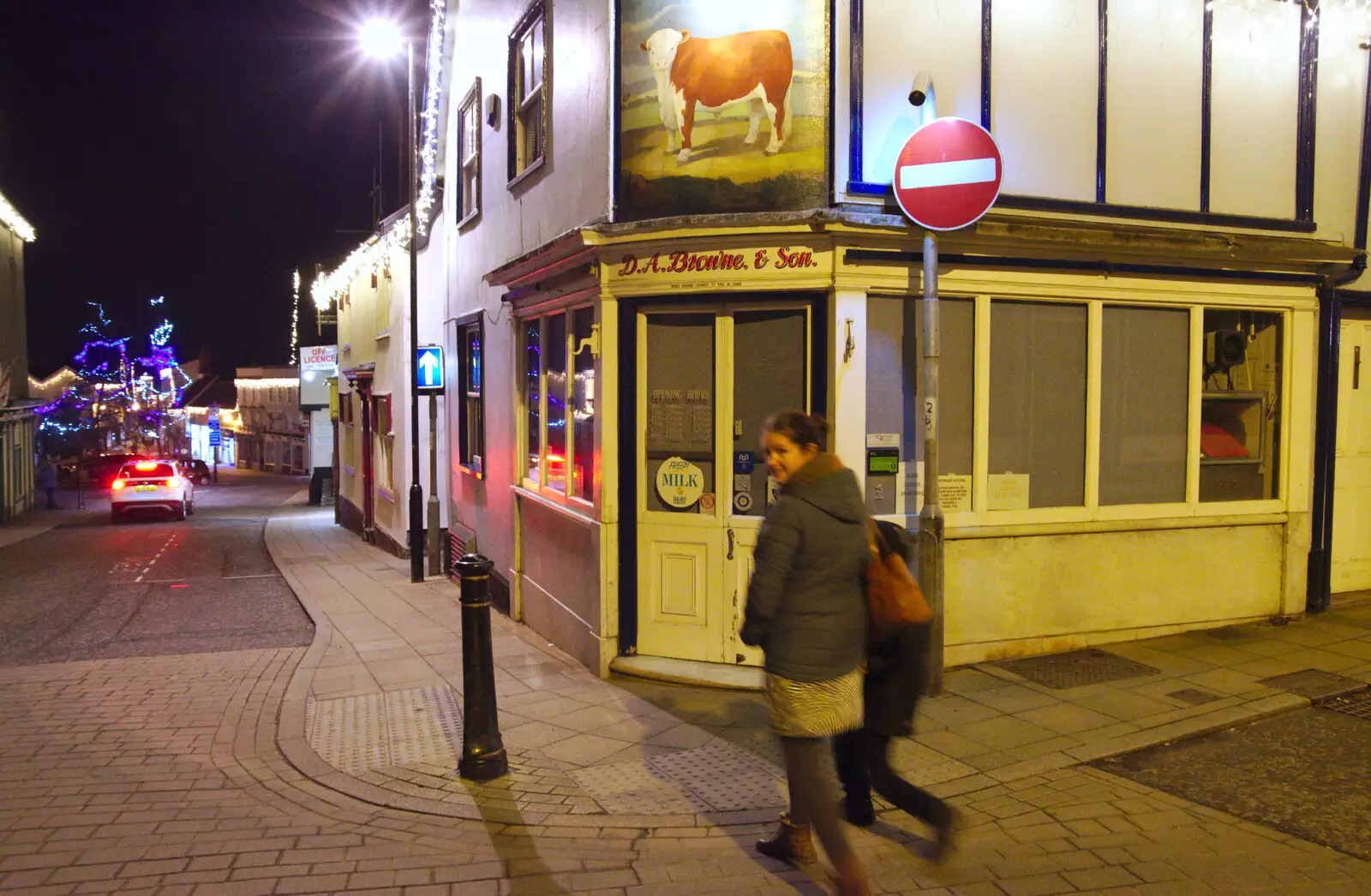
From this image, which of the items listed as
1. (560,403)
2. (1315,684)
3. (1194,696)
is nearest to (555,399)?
(560,403)

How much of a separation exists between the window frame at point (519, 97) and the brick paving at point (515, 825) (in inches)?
212

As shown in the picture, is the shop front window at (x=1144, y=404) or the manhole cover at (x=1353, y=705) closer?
the manhole cover at (x=1353, y=705)

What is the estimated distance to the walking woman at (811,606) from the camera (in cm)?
388

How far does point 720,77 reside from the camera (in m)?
7.26

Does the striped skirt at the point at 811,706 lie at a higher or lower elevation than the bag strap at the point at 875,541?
lower

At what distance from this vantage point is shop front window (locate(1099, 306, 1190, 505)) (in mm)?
8148

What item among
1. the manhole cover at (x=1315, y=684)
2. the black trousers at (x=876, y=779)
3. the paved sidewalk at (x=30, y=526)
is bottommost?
the paved sidewalk at (x=30, y=526)

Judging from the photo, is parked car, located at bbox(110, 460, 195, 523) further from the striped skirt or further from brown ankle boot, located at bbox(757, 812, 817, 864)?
the striped skirt

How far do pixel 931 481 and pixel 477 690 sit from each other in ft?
11.0

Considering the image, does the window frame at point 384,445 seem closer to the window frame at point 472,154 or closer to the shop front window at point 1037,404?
the window frame at point 472,154

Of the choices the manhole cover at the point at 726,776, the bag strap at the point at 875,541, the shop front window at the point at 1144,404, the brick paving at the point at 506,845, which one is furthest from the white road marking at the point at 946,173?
the manhole cover at the point at 726,776

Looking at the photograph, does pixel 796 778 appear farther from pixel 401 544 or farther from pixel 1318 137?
pixel 401 544

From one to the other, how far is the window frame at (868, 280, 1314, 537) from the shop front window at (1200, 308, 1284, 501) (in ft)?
0.19

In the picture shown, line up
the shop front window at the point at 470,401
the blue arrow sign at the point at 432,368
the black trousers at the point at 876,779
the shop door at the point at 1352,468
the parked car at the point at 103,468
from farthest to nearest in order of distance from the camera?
1. the parked car at the point at 103,468
2. the blue arrow sign at the point at 432,368
3. the shop front window at the point at 470,401
4. the shop door at the point at 1352,468
5. the black trousers at the point at 876,779
